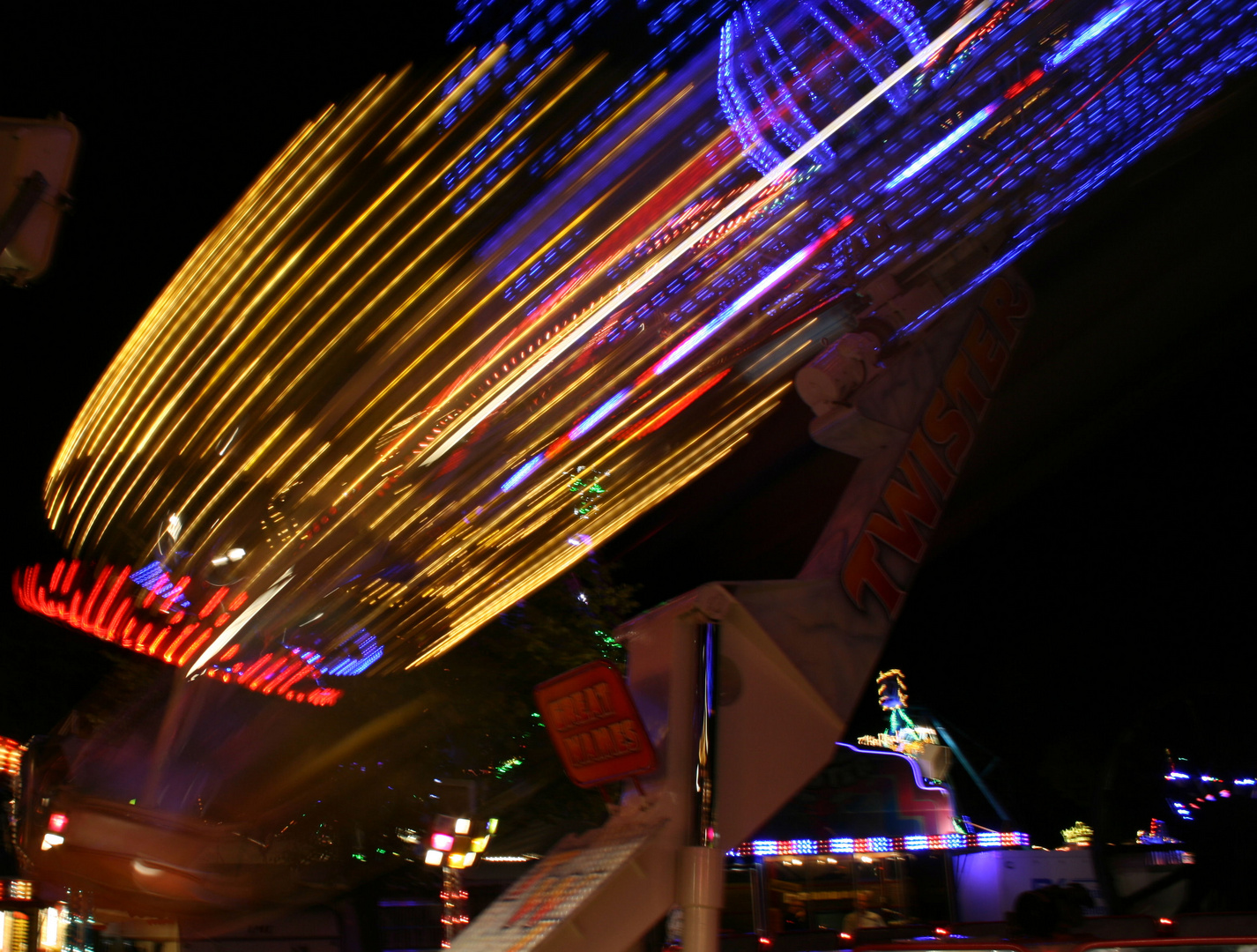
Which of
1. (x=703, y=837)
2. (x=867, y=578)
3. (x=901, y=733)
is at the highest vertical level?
(x=901, y=733)

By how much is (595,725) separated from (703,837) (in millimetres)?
690

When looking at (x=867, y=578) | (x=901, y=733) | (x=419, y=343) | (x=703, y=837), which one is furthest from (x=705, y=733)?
(x=901, y=733)

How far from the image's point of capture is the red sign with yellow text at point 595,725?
15.1 ft

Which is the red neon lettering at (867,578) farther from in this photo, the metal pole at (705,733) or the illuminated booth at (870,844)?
the illuminated booth at (870,844)

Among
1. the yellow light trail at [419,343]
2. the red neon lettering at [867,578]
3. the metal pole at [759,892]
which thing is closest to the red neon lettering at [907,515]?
the red neon lettering at [867,578]

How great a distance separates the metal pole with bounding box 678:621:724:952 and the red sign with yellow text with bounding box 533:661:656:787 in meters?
0.24

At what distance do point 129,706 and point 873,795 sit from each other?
15016mm

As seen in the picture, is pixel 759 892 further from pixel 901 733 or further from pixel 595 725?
pixel 595 725

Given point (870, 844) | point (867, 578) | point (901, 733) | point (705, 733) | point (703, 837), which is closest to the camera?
point (703, 837)

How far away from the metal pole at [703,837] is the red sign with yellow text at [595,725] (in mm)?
244

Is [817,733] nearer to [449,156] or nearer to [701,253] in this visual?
[701,253]

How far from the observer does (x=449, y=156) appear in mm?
9383

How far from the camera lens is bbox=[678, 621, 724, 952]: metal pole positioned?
4.44 m

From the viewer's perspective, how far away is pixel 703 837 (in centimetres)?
456
